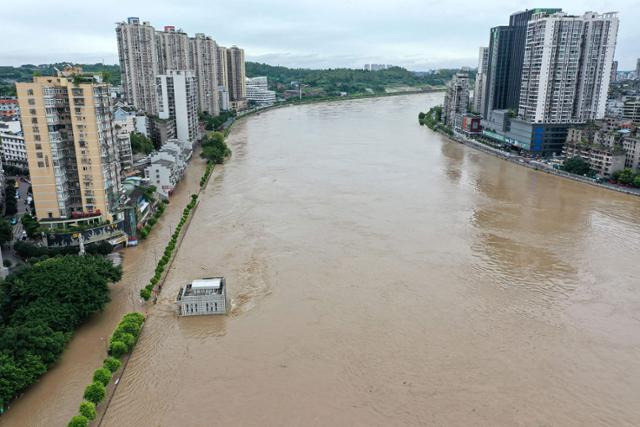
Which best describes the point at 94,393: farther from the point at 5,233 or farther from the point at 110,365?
the point at 5,233

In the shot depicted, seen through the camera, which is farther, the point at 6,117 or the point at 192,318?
the point at 6,117

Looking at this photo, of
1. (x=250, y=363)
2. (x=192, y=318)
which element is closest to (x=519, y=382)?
(x=250, y=363)

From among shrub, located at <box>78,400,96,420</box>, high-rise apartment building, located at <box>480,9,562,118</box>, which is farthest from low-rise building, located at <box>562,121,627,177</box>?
shrub, located at <box>78,400,96,420</box>

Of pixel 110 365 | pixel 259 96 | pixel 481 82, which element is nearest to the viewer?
pixel 110 365

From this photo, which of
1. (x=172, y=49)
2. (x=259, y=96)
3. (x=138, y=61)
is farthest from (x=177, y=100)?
(x=259, y=96)

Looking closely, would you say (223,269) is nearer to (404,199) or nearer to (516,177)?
(404,199)

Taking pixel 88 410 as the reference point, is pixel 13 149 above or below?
above

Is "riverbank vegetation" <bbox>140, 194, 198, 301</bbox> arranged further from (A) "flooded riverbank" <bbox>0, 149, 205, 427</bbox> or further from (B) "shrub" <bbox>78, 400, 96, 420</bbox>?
(B) "shrub" <bbox>78, 400, 96, 420</bbox>
